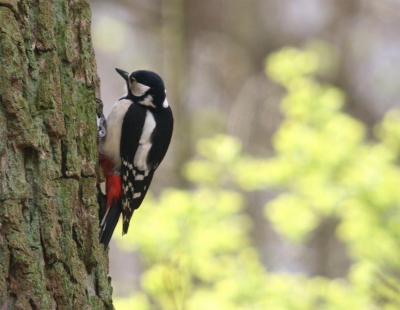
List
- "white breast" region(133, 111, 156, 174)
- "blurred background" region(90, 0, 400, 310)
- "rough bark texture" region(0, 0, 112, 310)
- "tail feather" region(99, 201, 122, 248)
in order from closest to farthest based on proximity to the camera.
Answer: "rough bark texture" region(0, 0, 112, 310)
"tail feather" region(99, 201, 122, 248)
"white breast" region(133, 111, 156, 174)
"blurred background" region(90, 0, 400, 310)

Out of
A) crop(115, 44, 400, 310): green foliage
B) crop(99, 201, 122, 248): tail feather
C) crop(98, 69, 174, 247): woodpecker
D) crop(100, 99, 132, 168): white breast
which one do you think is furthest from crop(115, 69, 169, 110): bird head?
crop(115, 44, 400, 310): green foliage

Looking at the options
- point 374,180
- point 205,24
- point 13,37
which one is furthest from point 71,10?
point 205,24

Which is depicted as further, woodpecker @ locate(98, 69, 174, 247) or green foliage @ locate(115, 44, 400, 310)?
green foliage @ locate(115, 44, 400, 310)

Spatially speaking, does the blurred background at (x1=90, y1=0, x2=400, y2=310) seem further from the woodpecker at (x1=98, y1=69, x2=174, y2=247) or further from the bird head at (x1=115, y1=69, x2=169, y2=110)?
the bird head at (x1=115, y1=69, x2=169, y2=110)

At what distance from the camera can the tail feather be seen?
2.71 meters

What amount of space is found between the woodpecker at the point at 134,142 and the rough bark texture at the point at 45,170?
2.34ft

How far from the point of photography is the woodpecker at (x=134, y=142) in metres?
3.17

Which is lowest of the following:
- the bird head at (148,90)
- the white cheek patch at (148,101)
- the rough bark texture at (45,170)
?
the rough bark texture at (45,170)

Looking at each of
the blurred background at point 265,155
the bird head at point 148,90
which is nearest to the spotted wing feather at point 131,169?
the bird head at point 148,90

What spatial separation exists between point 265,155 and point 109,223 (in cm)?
624

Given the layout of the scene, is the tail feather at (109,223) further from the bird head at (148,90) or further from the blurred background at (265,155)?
the blurred background at (265,155)

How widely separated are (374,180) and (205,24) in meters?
5.24

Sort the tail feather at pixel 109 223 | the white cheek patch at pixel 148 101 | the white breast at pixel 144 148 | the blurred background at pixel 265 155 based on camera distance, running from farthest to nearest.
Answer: the blurred background at pixel 265 155, the white cheek patch at pixel 148 101, the white breast at pixel 144 148, the tail feather at pixel 109 223

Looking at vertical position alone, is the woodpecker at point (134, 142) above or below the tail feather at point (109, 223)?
above
